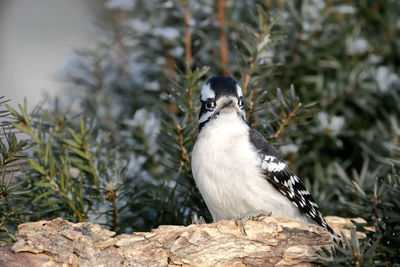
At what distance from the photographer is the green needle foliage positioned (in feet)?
7.89

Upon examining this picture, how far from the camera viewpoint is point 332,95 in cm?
320

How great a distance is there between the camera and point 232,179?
256cm

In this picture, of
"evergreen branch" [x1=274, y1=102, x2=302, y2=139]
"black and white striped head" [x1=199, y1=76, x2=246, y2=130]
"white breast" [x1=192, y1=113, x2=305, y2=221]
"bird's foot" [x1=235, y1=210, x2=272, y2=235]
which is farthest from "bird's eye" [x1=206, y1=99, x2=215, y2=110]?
"bird's foot" [x1=235, y1=210, x2=272, y2=235]

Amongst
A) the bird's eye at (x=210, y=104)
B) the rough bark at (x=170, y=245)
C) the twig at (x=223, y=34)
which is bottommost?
the rough bark at (x=170, y=245)

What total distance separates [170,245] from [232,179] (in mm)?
837

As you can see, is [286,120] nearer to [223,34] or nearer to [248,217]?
[248,217]

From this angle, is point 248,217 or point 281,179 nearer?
point 248,217

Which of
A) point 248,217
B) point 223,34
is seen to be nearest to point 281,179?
point 248,217

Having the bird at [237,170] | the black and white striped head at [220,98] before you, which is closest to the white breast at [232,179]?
the bird at [237,170]

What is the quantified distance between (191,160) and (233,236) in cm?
76

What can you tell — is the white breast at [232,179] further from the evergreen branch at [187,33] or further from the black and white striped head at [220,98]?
the evergreen branch at [187,33]

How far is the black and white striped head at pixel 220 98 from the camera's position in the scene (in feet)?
8.65

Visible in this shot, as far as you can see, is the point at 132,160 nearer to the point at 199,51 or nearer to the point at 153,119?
the point at 153,119

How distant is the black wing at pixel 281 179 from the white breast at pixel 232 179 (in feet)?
0.09
